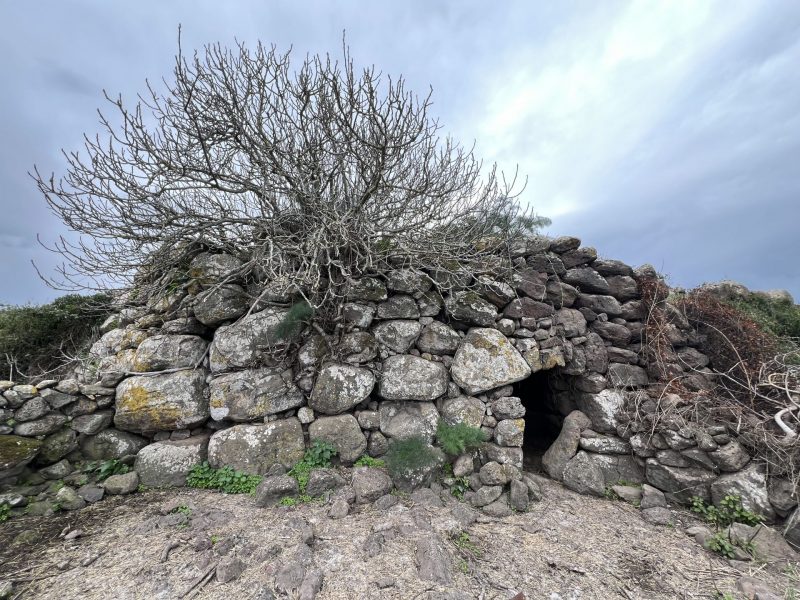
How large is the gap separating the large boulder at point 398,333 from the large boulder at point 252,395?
1.31 m

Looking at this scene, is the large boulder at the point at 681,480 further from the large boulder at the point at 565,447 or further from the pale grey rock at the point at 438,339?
the pale grey rock at the point at 438,339

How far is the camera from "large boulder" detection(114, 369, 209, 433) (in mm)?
3973

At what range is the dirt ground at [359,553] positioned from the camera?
2521 mm

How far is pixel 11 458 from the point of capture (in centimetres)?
340

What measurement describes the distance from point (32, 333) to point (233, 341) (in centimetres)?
439

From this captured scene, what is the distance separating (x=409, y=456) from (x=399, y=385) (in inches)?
33.5

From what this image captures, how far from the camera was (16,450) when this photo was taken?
3.45 meters

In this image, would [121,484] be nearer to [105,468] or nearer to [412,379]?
[105,468]

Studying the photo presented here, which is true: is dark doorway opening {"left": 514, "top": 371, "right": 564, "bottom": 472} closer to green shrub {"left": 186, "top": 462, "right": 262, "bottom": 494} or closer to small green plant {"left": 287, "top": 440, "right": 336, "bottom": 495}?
small green plant {"left": 287, "top": 440, "right": 336, "bottom": 495}

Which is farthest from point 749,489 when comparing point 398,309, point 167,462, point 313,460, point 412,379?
point 167,462

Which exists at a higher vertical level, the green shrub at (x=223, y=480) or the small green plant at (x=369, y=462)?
the small green plant at (x=369, y=462)

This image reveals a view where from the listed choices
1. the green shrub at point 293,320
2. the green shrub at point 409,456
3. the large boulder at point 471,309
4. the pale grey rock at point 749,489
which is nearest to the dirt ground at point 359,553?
the green shrub at point 409,456

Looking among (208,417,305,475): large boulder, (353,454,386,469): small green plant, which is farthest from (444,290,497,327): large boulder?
(208,417,305,475): large boulder

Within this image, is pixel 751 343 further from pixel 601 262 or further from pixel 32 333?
pixel 32 333
